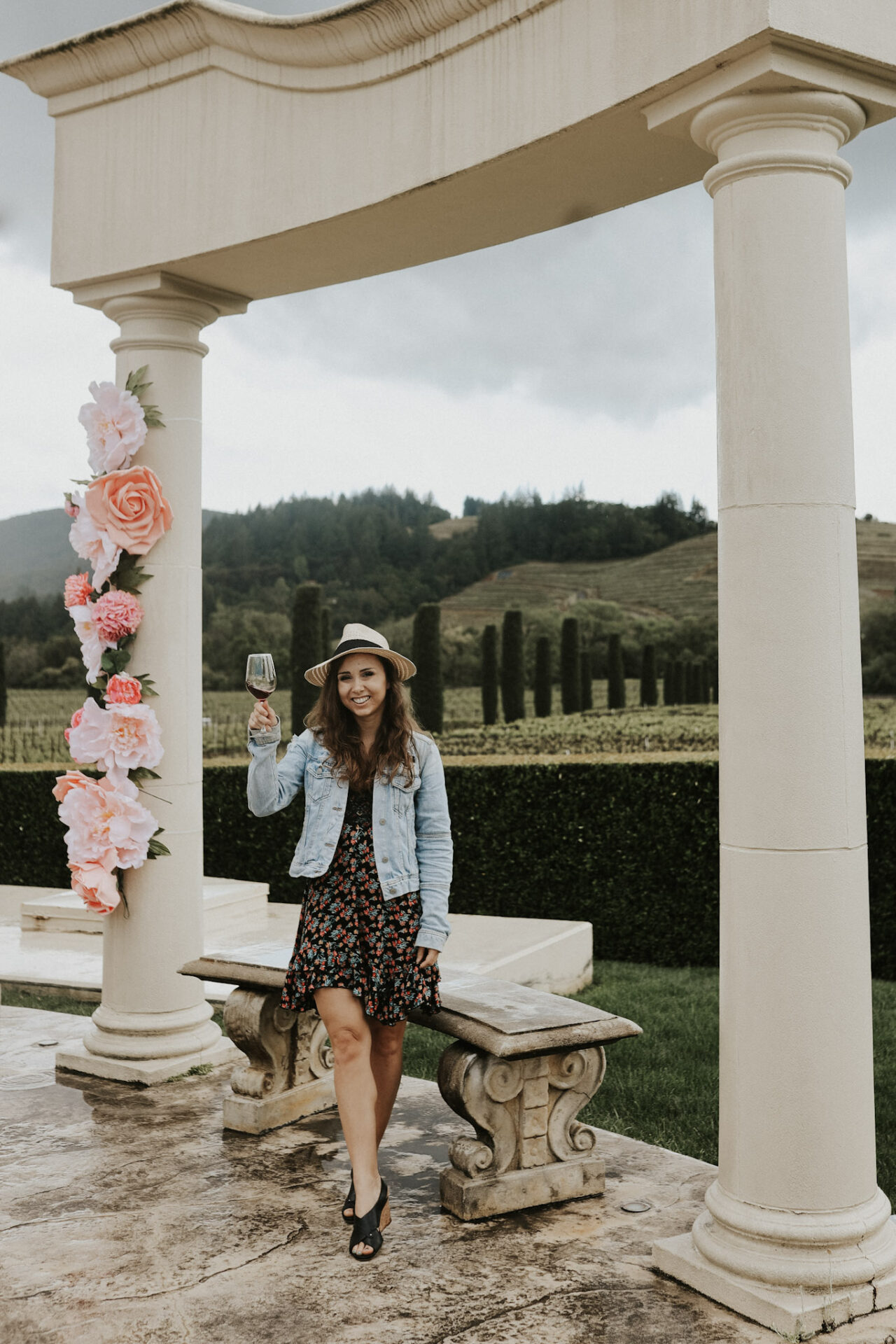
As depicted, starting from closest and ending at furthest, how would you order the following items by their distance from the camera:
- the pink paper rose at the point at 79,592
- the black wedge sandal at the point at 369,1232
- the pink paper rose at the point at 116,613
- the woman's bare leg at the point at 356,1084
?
the black wedge sandal at the point at 369,1232 → the woman's bare leg at the point at 356,1084 → the pink paper rose at the point at 116,613 → the pink paper rose at the point at 79,592

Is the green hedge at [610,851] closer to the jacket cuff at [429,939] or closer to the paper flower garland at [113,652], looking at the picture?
the paper flower garland at [113,652]

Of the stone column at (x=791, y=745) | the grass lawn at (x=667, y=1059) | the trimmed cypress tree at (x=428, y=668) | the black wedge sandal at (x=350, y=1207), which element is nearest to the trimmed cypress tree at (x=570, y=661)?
the trimmed cypress tree at (x=428, y=668)

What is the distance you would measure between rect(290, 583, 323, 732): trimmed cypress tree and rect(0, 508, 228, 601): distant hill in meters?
5.87

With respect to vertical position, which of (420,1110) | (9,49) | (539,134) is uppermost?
(9,49)

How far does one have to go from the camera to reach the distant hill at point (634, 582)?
549 inches

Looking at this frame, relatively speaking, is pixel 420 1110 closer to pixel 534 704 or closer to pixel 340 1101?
pixel 340 1101

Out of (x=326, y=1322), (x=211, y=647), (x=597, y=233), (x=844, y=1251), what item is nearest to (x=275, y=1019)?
(x=326, y=1322)

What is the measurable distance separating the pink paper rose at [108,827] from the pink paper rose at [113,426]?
4.73 ft

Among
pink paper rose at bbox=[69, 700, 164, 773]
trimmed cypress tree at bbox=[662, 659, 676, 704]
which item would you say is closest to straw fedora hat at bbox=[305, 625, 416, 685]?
pink paper rose at bbox=[69, 700, 164, 773]

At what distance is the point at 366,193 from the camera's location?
171 inches

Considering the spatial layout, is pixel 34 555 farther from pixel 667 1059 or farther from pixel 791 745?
pixel 791 745

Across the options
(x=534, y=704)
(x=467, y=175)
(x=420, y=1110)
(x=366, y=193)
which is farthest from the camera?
(x=534, y=704)

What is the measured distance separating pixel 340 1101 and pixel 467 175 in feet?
10.1

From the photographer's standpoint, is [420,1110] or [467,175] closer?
[467,175]
